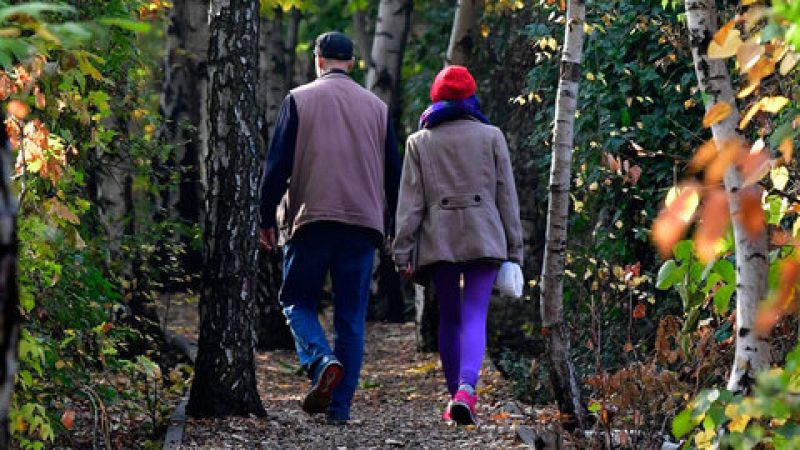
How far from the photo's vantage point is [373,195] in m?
8.04

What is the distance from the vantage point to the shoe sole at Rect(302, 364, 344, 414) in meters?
7.60

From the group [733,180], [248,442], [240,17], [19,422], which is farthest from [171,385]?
[733,180]

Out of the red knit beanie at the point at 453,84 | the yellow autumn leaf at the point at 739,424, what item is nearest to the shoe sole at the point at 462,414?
the red knit beanie at the point at 453,84

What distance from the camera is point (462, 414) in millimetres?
7711

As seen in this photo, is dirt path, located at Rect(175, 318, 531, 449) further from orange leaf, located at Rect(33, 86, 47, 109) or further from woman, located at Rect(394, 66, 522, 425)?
orange leaf, located at Rect(33, 86, 47, 109)

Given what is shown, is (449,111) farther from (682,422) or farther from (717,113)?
(717,113)

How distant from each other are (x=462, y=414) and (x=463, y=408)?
2.0 inches

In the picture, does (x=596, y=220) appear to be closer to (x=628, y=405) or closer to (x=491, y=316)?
(x=491, y=316)

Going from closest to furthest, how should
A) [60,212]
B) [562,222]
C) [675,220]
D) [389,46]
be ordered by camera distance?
[675,220] → [60,212] → [562,222] → [389,46]

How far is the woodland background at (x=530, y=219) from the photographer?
356 cm

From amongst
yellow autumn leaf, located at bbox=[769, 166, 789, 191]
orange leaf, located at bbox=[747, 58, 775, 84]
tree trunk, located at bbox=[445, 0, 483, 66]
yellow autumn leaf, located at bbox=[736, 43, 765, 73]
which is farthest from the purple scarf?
yellow autumn leaf, located at bbox=[736, 43, 765, 73]

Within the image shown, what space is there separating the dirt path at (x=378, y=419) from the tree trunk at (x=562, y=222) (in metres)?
0.40

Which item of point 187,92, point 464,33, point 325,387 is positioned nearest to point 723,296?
point 325,387

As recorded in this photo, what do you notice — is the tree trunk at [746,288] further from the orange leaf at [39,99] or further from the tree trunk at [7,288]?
the orange leaf at [39,99]
